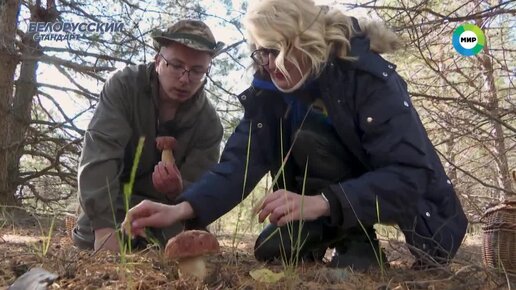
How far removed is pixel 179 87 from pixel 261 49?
82 cm

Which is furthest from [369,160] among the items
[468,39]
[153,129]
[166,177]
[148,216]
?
[468,39]

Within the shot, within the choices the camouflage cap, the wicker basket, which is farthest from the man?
the wicker basket

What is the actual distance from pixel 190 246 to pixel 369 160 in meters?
0.89

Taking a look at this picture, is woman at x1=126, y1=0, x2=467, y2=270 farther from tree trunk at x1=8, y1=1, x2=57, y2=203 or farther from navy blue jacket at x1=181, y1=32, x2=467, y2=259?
tree trunk at x1=8, y1=1, x2=57, y2=203

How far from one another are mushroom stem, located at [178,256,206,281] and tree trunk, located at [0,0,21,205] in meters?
4.65

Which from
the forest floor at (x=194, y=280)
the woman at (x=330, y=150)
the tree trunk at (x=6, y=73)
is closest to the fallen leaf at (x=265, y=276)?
the forest floor at (x=194, y=280)

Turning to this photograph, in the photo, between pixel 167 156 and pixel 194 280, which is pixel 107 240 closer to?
pixel 167 156

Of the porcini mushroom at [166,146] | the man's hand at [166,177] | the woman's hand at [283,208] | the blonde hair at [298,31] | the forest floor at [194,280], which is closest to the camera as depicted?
the forest floor at [194,280]

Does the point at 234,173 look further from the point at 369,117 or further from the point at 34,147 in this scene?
the point at 34,147

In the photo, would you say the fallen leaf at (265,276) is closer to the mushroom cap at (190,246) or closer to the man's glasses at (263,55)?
the mushroom cap at (190,246)

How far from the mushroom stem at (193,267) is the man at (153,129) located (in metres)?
0.96

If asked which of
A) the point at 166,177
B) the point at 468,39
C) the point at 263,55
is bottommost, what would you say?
the point at 166,177

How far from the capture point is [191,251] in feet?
4.77

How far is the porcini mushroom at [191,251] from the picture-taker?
145cm
